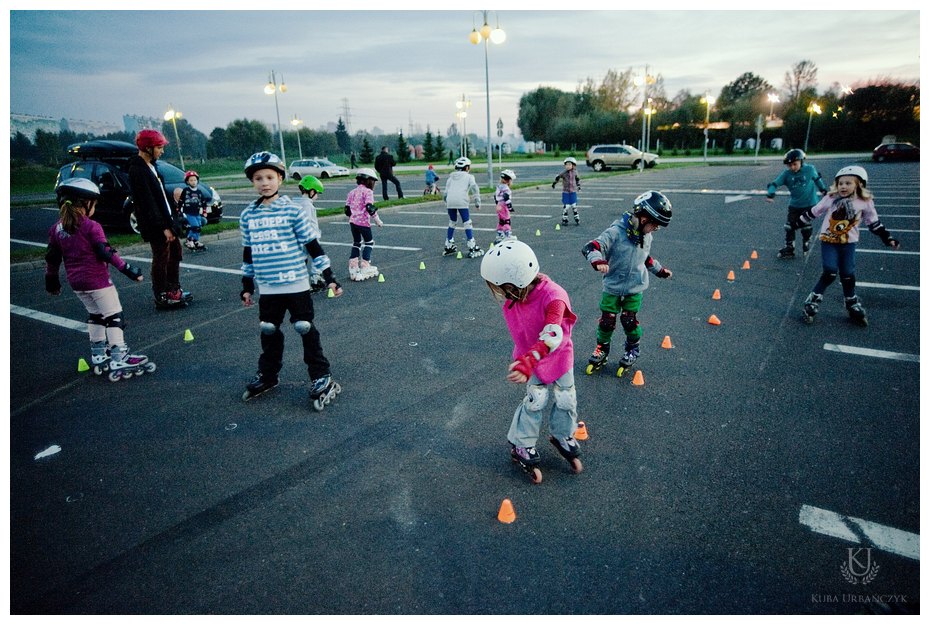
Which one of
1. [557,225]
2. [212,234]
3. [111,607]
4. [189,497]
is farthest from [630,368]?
[212,234]

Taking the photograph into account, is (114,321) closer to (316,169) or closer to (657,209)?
(657,209)

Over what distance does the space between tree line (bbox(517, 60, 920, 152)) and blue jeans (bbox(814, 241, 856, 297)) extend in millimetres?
37994

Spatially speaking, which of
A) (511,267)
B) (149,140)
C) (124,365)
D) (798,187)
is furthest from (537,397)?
(798,187)

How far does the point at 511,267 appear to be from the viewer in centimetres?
297

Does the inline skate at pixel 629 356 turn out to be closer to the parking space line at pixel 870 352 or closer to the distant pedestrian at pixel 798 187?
the parking space line at pixel 870 352

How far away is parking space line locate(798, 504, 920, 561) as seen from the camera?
9.08 ft

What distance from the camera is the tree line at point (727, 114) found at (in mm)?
53094

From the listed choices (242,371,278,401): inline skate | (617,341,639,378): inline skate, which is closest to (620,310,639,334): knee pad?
(617,341,639,378): inline skate

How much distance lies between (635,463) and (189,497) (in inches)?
126

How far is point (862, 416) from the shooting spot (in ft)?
13.3

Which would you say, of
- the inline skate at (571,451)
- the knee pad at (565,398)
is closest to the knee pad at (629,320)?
the knee pad at (565,398)

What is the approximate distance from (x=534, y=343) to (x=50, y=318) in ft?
25.5

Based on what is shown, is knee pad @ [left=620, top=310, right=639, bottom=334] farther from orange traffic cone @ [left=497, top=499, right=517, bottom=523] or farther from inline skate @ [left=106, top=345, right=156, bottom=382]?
inline skate @ [left=106, top=345, right=156, bottom=382]

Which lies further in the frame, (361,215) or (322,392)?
(361,215)
